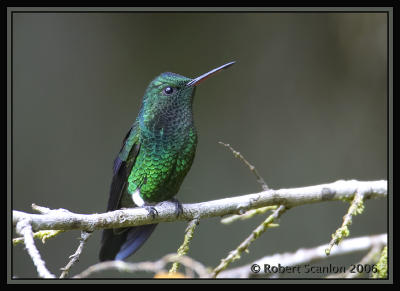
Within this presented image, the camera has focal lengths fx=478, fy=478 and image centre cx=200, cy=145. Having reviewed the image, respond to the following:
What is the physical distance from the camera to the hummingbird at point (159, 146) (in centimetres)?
329

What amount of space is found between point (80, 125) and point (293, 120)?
260 cm

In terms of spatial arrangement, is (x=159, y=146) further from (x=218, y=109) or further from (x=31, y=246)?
(x=218, y=109)

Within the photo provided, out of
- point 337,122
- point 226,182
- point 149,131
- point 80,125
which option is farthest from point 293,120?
point 149,131

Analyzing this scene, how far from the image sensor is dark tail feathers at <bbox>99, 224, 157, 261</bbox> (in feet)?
11.9

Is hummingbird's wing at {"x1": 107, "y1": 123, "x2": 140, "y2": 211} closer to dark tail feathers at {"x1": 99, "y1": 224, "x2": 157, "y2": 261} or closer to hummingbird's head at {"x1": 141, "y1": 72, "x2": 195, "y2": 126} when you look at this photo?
hummingbird's head at {"x1": 141, "y1": 72, "x2": 195, "y2": 126}

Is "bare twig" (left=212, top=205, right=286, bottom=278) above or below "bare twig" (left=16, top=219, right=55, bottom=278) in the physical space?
below

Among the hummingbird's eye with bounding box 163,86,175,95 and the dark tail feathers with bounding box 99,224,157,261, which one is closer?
the hummingbird's eye with bounding box 163,86,175,95

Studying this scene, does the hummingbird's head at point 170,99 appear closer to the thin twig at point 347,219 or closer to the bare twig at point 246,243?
the bare twig at point 246,243

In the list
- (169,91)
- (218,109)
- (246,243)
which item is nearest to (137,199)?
(169,91)

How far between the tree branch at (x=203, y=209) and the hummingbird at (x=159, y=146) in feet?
0.55

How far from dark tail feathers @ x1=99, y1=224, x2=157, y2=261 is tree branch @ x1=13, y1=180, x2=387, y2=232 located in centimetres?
42

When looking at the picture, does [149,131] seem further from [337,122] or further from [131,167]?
[337,122]

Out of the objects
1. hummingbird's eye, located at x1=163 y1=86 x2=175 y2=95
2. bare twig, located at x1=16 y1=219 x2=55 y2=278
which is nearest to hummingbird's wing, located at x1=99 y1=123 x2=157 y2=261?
hummingbird's eye, located at x1=163 y1=86 x2=175 y2=95

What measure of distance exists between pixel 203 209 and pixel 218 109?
3.15 m
